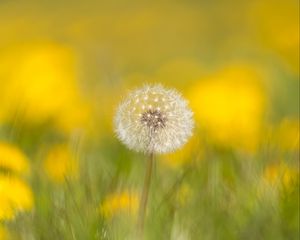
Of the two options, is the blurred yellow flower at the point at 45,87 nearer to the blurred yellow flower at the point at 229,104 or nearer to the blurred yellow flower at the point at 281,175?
the blurred yellow flower at the point at 229,104

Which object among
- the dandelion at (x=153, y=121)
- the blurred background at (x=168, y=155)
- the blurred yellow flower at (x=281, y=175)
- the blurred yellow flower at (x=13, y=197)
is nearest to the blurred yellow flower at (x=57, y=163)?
the blurred background at (x=168, y=155)

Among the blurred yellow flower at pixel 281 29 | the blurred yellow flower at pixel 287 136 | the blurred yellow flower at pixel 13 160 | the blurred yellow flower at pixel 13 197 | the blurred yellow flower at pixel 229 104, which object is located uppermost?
the blurred yellow flower at pixel 281 29

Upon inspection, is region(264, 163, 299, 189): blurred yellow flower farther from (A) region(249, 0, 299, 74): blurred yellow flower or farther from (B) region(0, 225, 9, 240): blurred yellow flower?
(A) region(249, 0, 299, 74): blurred yellow flower

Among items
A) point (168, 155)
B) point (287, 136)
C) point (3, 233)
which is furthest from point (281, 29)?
point (3, 233)

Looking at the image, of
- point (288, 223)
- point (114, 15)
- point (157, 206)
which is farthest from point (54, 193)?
point (114, 15)

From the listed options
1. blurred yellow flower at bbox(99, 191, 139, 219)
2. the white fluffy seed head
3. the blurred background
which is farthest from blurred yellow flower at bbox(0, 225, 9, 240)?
the white fluffy seed head

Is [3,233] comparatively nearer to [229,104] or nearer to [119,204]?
[119,204]
